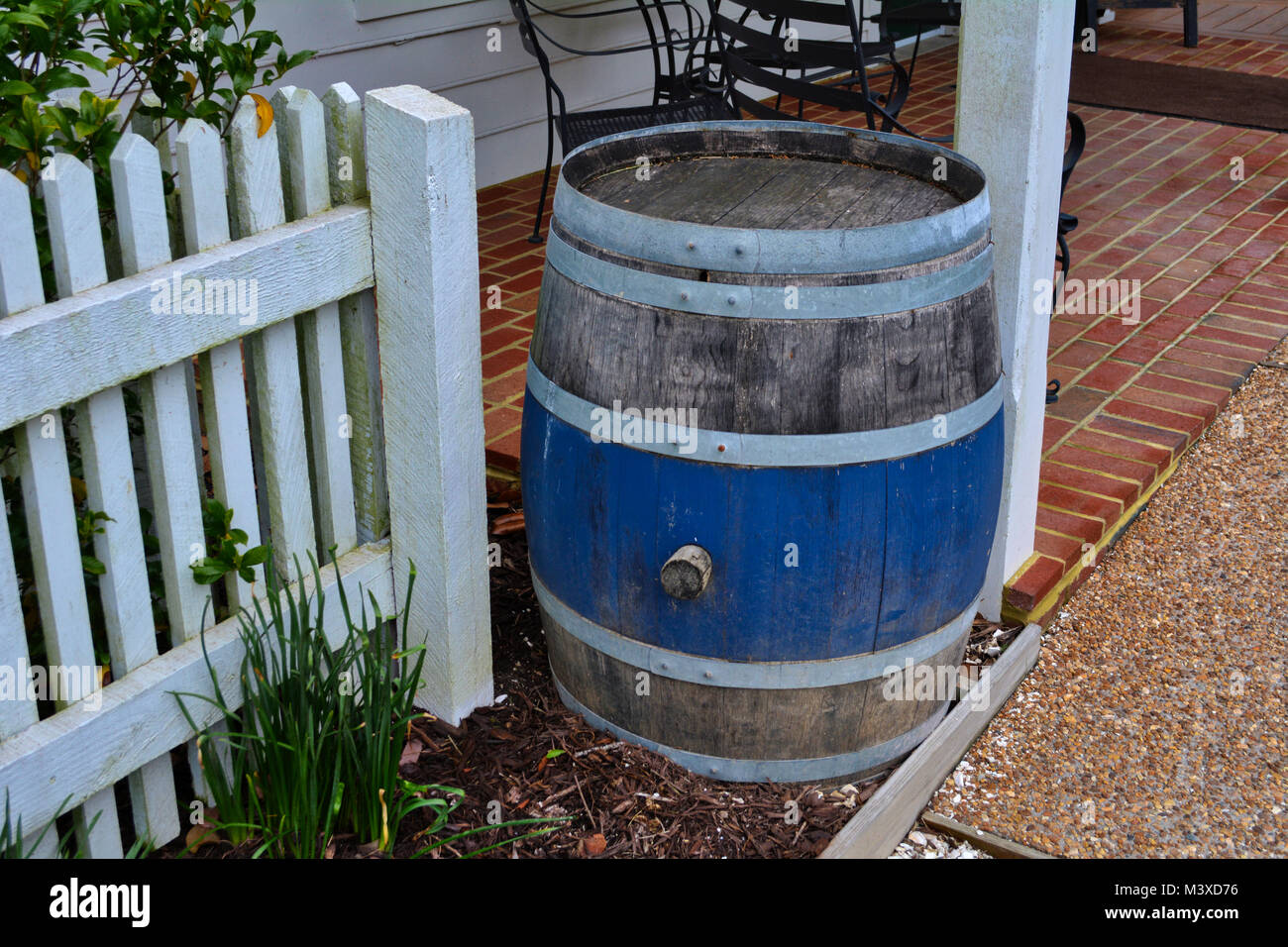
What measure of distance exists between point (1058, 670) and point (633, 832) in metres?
1.19

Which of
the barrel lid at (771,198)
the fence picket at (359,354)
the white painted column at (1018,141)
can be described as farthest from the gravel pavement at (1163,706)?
the fence picket at (359,354)

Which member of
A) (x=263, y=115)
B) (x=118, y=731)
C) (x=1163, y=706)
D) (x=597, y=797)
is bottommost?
(x=1163, y=706)

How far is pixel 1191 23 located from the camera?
918cm

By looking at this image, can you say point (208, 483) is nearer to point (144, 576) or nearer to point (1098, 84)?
point (144, 576)

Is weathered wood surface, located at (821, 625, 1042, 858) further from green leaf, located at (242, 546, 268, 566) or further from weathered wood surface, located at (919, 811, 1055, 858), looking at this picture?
green leaf, located at (242, 546, 268, 566)

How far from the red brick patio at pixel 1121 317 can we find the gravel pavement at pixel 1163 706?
0.41 ft

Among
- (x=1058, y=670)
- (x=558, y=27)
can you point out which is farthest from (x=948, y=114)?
(x=1058, y=670)

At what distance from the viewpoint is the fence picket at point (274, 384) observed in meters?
2.06

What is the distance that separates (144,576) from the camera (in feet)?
6.88

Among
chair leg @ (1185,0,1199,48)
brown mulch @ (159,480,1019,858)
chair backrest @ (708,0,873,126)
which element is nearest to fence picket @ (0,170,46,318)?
brown mulch @ (159,480,1019,858)

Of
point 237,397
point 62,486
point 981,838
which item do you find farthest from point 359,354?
point 981,838

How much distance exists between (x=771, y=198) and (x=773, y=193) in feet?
0.11

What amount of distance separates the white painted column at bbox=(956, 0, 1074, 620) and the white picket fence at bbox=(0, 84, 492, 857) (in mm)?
1056

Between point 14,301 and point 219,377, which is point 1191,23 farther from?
point 14,301
